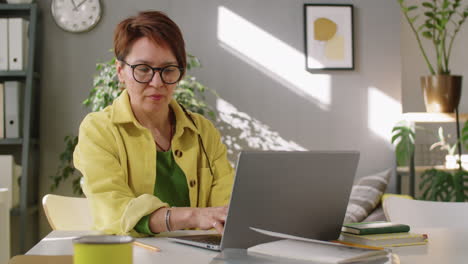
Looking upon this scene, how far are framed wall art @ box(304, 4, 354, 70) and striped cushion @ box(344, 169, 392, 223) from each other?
81 centimetres

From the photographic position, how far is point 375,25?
4.36 m

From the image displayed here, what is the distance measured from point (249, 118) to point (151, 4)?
1.02m

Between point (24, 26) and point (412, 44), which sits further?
point (412, 44)

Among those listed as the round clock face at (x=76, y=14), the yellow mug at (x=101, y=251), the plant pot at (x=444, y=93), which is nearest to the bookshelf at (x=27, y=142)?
the round clock face at (x=76, y=14)

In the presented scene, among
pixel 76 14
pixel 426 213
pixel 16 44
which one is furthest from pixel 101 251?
pixel 76 14

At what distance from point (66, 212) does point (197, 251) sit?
38.3 inches

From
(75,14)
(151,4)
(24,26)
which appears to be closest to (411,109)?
(151,4)

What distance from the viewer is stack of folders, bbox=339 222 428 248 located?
1353mm

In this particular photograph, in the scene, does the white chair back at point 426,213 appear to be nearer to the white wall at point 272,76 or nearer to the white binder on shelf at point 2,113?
the white wall at point 272,76

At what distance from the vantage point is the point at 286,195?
1233 millimetres

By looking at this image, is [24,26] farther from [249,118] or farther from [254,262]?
[254,262]

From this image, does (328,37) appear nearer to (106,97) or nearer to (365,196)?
(365,196)

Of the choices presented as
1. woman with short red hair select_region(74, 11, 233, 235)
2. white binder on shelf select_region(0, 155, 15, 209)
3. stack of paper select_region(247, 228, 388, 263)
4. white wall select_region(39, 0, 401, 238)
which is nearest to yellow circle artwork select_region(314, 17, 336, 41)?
white wall select_region(39, 0, 401, 238)

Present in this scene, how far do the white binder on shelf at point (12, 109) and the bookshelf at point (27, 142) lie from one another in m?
0.04
